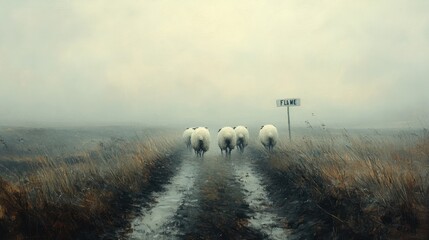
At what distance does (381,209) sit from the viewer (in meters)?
5.15

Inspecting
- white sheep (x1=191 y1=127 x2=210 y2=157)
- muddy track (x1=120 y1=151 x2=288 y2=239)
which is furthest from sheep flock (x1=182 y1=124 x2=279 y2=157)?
muddy track (x1=120 y1=151 x2=288 y2=239)

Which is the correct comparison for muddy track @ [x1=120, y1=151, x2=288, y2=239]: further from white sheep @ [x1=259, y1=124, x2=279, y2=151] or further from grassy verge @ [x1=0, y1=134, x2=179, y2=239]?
white sheep @ [x1=259, y1=124, x2=279, y2=151]

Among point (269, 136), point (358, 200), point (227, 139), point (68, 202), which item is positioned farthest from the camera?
point (269, 136)

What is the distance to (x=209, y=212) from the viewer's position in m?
6.90

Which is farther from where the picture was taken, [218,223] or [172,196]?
[172,196]

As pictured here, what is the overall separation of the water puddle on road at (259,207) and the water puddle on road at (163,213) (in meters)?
1.45

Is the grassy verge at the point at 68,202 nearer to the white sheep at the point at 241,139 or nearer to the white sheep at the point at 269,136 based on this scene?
the white sheep at the point at 269,136

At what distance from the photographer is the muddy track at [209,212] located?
584cm

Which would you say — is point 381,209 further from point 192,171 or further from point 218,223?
point 192,171

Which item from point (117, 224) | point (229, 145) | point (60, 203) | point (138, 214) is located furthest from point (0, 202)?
point (229, 145)

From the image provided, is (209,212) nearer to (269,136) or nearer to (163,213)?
(163,213)

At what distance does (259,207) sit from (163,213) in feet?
6.56

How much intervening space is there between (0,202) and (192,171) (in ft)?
25.9

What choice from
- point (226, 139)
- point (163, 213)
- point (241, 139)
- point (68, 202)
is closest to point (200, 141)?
point (226, 139)
